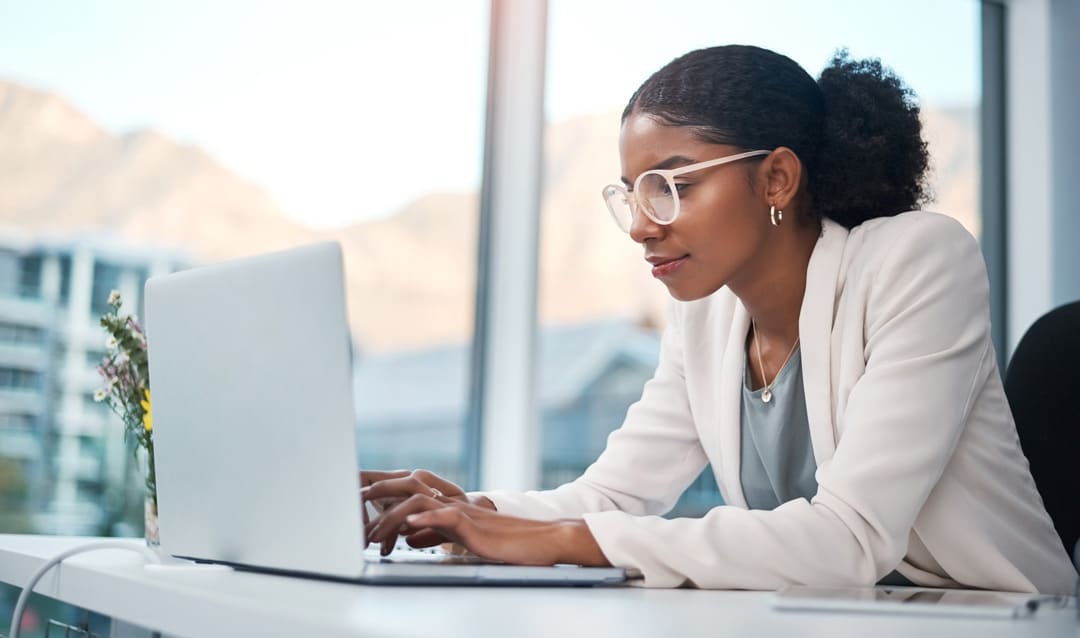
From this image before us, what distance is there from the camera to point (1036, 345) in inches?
69.7

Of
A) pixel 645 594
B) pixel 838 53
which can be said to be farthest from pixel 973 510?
pixel 838 53

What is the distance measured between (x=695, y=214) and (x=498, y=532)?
0.59 m

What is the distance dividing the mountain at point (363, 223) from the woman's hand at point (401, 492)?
1387mm

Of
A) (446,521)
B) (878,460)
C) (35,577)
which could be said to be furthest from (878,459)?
(35,577)

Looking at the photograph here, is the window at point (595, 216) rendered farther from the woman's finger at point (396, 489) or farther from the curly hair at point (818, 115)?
the woman's finger at point (396, 489)

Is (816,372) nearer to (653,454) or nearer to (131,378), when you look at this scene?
(653,454)

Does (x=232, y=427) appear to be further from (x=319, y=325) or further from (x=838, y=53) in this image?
(x=838, y=53)

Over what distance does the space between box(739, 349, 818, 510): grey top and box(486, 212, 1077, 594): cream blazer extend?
0.04 m

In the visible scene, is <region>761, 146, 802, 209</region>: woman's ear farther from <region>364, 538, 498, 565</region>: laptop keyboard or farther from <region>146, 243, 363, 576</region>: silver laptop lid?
<region>146, 243, 363, 576</region>: silver laptop lid

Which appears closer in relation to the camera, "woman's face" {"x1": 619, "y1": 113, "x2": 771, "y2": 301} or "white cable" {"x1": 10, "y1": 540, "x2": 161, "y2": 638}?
"white cable" {"x1": 10, "y1": 540, "x2": 161, "y2": 638}

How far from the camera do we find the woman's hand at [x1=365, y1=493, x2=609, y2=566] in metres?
1.10

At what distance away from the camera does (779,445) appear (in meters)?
1.57

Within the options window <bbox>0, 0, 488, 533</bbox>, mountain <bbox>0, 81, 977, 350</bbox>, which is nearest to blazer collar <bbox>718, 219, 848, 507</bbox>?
window <bbox>0, 0, 488, 533</bbox>

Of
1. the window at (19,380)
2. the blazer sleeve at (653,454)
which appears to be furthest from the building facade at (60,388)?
the blazer sleeve at (653,454)
